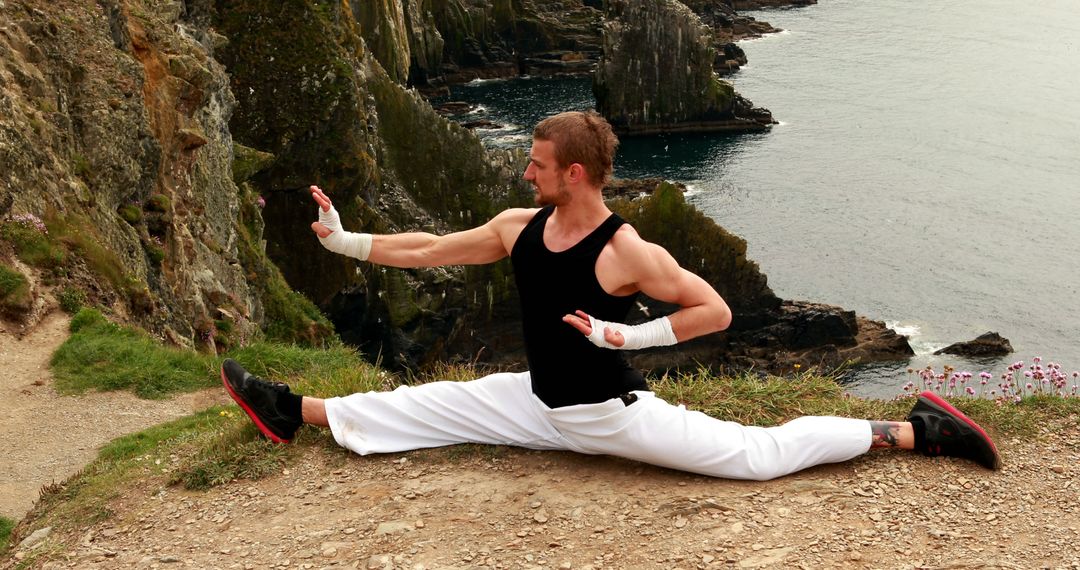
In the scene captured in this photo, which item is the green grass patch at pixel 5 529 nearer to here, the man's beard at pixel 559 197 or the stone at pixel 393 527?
the stone at pixel 393 527

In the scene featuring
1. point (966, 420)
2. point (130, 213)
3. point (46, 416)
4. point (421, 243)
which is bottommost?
point (46, 416)

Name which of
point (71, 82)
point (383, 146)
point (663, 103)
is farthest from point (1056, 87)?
point (71, 82)

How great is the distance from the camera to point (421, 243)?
28.8 feet

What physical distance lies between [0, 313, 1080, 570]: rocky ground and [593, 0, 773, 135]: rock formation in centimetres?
8974

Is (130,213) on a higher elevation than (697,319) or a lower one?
lower

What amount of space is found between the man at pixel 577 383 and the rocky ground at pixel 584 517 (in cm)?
21

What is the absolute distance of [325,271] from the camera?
4169 cm

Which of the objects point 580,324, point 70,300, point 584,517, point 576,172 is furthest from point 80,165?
point 580,324

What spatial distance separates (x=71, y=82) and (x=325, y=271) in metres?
23.7

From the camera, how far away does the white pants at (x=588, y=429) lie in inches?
324

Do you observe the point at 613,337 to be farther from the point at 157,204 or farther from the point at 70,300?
the point at 157,204

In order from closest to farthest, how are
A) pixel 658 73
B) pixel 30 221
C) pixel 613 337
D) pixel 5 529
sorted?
pixel 613 337 → pixel 5 529 → pixel 30 221 → pixel 658 73

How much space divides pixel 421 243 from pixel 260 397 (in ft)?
6.33

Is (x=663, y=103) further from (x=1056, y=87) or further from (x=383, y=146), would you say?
(x=383, y=146)
